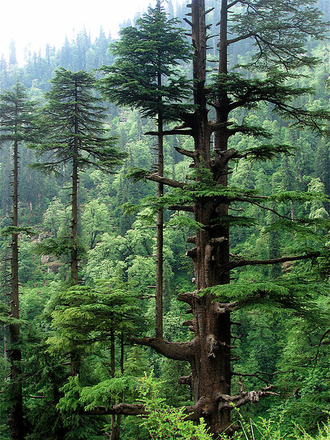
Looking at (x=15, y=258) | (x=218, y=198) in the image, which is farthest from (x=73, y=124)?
(x=218, y=198)

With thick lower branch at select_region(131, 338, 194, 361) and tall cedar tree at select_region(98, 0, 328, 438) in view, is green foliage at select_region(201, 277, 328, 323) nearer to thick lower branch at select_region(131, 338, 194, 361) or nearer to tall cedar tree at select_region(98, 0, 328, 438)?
tall cedar tree at select_region(98, 0, 328, 438)

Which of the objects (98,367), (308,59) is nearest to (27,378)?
(98,367)

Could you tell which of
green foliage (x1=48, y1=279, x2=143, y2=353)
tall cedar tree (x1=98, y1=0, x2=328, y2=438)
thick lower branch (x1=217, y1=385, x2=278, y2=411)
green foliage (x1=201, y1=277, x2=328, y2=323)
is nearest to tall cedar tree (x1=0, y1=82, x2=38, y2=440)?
green foliage (x1=48, y1=279, x2=143, y2=353)

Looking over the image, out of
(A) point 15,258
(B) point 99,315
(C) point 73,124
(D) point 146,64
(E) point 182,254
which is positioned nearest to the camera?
(B) point 99,315

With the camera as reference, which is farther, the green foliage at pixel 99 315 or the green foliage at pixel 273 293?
the green foliage at pixel 99 315

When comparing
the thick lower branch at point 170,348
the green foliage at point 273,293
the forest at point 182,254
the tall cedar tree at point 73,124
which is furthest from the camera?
the tall cedar tree at point 73,124

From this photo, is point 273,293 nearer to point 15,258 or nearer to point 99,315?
point 99,315

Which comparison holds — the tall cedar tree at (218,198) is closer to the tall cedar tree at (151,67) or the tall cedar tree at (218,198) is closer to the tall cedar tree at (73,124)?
the tall cedar tree at (151,67)

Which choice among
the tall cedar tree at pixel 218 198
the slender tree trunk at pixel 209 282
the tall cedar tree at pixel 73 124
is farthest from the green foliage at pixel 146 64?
the tall cedar tree at pixel 73 124

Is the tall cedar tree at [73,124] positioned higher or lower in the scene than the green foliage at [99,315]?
higher

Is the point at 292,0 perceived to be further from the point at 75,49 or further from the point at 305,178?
the point at 75,49

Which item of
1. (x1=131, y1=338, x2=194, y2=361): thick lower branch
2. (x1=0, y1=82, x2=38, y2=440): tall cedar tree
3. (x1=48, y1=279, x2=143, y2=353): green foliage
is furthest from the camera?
(x1=0, y1=82, x2=38, y2=440): tall cedar tree

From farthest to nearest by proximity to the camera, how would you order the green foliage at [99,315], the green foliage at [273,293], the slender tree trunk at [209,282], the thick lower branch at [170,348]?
1. the thick lower branch at [170,348]
2. the green foliage at [99,315]
3. the slender tree trunk at [209,282]
4. the green foliage at [273,293]

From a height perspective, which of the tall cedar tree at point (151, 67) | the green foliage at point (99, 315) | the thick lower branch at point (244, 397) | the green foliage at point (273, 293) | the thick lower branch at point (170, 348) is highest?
the tall cedar tree at point (151, 67)
